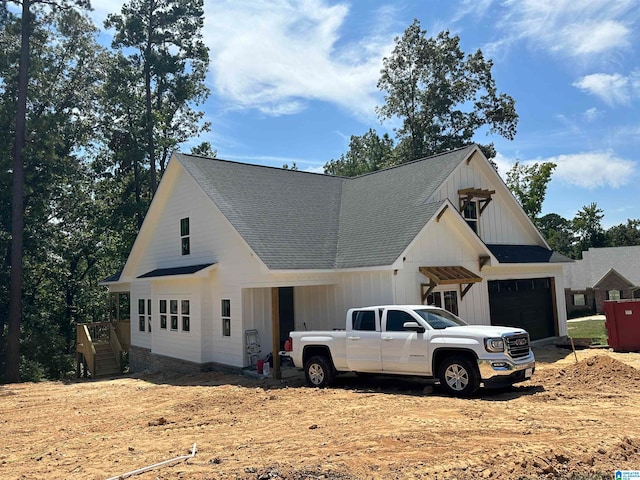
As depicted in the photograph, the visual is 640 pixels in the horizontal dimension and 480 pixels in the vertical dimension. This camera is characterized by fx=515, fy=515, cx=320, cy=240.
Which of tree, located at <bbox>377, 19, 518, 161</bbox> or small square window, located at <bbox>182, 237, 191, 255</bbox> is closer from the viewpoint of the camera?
small square window, located at <bbox>182, 237, 191, 255</bbox>

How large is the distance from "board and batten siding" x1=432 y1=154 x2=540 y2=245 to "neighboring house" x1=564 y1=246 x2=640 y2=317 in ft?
78.0

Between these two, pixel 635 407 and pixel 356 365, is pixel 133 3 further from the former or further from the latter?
pixel 635 407

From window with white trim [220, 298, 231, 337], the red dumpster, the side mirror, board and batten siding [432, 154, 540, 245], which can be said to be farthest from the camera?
board and batten siding [432, 154, 540, 245]

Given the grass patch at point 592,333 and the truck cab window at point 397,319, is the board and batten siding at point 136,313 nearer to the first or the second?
the truck cab window at point 397,319

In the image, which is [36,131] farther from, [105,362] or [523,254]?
[523,254]

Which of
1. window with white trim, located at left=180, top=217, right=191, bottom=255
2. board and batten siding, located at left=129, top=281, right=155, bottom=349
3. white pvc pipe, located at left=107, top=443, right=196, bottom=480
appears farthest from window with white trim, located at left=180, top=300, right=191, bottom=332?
white pvc pipe, located at left=107, top=443, right=196, bottom=480

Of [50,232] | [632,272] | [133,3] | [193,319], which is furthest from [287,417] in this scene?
[632,272]

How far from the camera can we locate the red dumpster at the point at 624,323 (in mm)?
16312

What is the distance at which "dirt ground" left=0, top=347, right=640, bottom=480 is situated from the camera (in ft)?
20.7

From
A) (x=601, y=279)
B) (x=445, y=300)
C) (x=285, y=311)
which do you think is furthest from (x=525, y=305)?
→ (x=601, y=279)

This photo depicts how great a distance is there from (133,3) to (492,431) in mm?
36091

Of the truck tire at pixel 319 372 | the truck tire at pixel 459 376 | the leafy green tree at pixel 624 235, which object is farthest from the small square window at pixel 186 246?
the leafy green tree at pixel 624 235

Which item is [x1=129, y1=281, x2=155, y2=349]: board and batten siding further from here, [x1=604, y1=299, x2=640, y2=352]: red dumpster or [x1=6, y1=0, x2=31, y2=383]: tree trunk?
[x1=604, y1=299, x2=640, y2=352]: red dumpster

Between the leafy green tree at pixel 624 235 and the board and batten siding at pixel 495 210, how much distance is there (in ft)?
215
